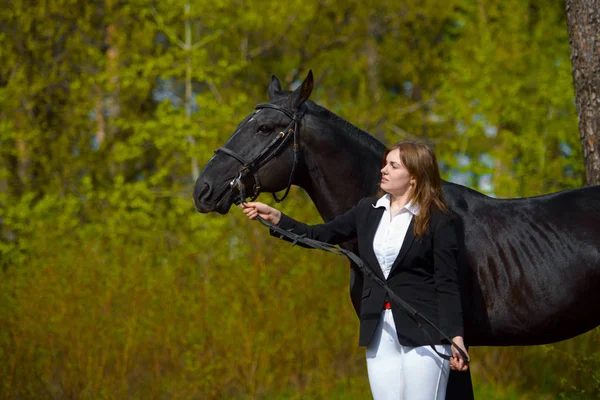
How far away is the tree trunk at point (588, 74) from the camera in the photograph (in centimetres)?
473

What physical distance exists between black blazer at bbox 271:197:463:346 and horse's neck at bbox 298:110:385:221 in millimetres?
681

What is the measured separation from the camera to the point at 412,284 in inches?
122

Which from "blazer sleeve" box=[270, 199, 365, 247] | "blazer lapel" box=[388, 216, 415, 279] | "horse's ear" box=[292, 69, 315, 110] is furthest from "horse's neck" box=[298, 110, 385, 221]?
"blazer lapel" box=[388, 216, 415, 279]

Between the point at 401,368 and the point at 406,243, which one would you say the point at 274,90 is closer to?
the point at 406,243

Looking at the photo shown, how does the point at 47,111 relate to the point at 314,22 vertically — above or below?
below

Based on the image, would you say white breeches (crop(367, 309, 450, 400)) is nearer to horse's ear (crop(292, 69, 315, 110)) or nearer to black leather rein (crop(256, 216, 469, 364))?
black leather rein (crop(256, 216, 469, 364))

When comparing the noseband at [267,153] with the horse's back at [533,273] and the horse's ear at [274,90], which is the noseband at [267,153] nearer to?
the horse's ear at [274,90]

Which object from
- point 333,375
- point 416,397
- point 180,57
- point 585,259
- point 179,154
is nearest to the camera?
point 416,397

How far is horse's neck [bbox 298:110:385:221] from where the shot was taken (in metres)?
3.86

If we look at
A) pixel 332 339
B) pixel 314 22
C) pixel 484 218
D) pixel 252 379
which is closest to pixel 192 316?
pixel 252 379

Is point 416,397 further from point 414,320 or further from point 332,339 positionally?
point 332,339

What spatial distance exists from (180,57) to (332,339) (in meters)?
5.98

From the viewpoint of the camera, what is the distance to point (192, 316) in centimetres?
645

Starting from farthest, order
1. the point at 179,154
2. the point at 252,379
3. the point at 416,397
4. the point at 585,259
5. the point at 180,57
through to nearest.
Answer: the point at 179,154, the point at 180,57, the point at 252,379, the point at 585,259, the point at 416,397
